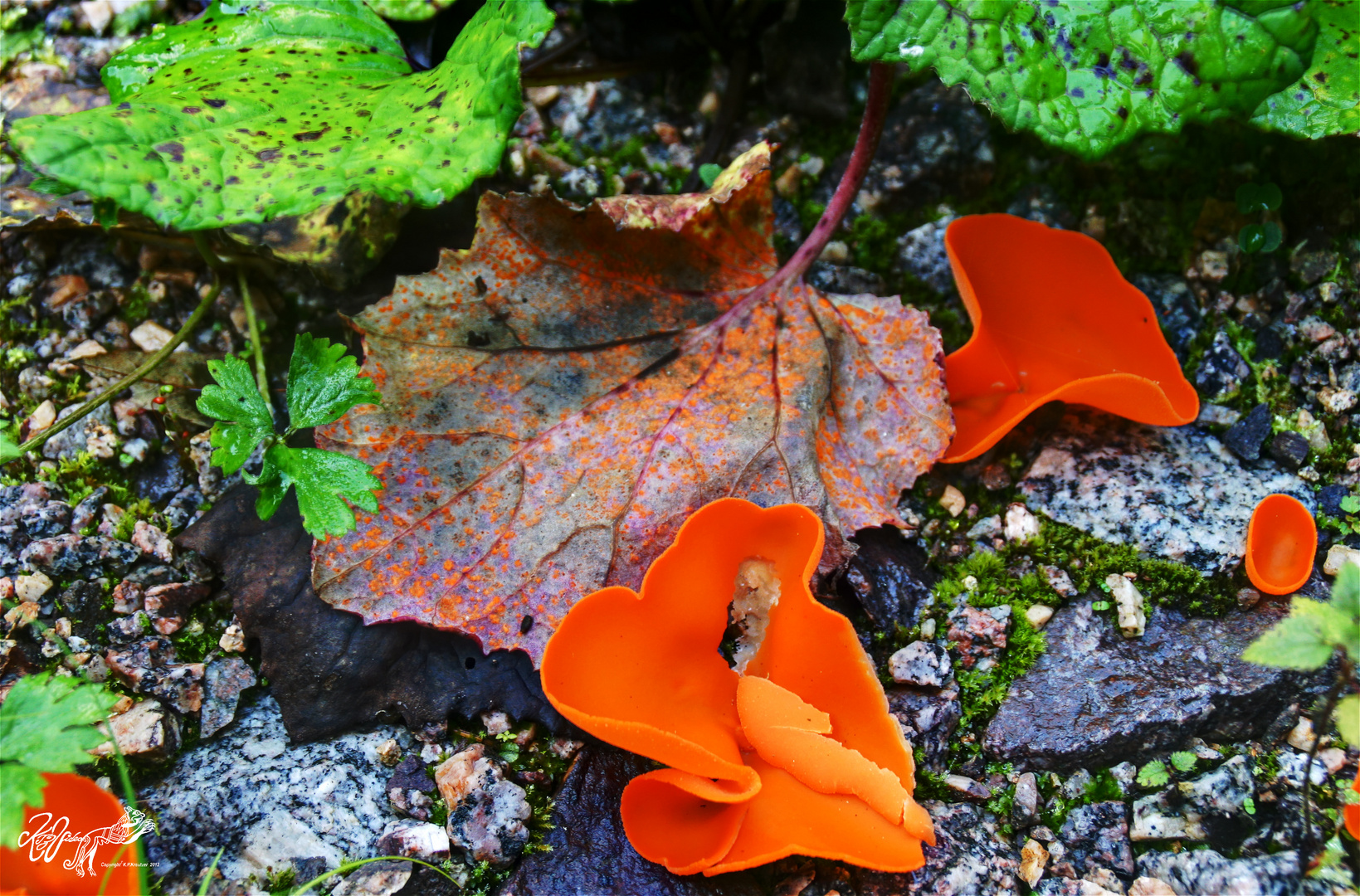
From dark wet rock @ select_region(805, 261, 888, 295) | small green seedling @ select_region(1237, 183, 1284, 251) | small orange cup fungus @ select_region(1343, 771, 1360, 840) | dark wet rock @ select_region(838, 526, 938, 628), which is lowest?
small orange cup fungus @ select_region(1343, 771, 1360, 840)

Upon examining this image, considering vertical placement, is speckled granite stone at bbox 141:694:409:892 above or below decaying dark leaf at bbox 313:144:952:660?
below

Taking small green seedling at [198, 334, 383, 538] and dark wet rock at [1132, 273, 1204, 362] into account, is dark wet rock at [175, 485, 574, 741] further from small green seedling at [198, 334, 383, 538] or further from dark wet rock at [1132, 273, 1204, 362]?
dark wet rock at [1132, 273, 1204, 362]

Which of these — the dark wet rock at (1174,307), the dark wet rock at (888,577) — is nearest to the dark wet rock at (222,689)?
A: the dark wet rock at (888,577)

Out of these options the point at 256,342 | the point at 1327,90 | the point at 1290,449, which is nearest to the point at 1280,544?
the point at 1290,449

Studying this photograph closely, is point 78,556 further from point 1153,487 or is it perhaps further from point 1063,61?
point 1153,487

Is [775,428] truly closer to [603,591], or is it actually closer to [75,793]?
[603,591]

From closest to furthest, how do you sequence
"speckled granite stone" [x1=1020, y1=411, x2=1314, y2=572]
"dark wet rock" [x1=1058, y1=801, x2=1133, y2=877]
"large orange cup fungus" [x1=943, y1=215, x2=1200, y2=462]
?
"dark wet rock" [x1=1058, y1=801, x2=1133, y2=877], "speckled granite stone" [x1=1020, y1=411, x2=1314, y2=572], "large orange cup fungus" [x1=943, y1=215, x2=1200, y2=462]

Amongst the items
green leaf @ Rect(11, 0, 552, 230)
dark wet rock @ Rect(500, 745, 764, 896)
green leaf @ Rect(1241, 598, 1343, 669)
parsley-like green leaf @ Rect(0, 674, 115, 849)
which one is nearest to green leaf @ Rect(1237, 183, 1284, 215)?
green leaf @ Rect(1241, 598, 1343, 669)

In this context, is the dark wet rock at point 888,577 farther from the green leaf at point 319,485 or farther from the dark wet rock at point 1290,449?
the green leaf at point 319,485
